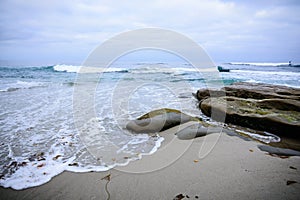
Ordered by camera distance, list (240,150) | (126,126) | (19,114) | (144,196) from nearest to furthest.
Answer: (144,196)
(240,150)
(126,126)
(19,114)

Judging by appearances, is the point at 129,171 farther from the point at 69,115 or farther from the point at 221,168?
the point at 69,115

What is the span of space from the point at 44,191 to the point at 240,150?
2967 mm

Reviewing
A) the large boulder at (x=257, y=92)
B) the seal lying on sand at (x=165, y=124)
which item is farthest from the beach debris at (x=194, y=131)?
the large boulder at (x=257, y=92)

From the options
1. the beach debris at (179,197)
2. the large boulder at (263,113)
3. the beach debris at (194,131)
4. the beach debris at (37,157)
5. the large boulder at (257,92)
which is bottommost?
the beach debris at (37,157)

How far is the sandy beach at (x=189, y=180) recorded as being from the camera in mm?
1995

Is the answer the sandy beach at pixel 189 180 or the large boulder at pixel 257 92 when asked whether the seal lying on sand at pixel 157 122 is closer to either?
the sandy beach at pixel 189 180

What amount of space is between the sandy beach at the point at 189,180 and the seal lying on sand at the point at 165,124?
0.85 meters

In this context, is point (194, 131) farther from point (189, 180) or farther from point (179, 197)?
point (179, 197)

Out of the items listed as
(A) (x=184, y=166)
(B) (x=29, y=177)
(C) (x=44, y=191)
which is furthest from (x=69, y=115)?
(A) (x=184, y=166)

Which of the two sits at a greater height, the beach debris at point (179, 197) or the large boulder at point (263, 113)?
the large boulder at point (263, 113)

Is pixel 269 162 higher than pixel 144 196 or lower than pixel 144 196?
higher

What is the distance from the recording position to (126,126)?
14.8 feet

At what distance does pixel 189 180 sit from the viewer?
7.30 feet

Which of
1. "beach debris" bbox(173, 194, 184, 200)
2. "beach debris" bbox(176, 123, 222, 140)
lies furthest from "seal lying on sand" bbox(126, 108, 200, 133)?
"beach debris" bbox(173, 194, 184, 200)
